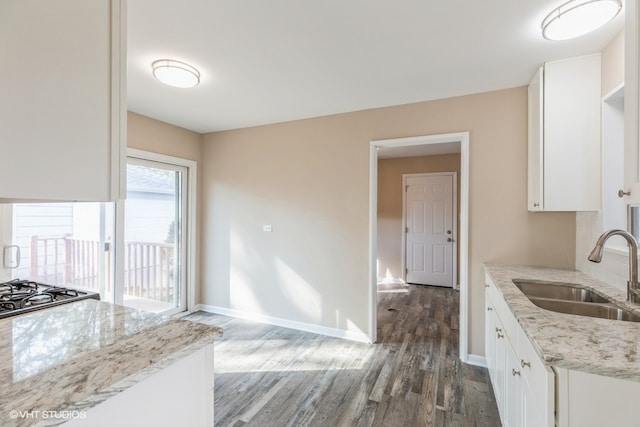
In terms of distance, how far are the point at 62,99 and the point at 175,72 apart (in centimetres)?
167

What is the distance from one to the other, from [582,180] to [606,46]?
2.91ft

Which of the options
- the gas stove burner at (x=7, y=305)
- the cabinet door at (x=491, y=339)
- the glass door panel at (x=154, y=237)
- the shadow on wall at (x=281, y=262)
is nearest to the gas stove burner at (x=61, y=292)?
the gas stove burner at (x=7, y=305)

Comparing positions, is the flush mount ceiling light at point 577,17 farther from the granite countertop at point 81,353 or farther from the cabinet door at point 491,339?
the granite countertop at point 81,353

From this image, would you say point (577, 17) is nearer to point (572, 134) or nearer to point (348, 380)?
point (572, 134)

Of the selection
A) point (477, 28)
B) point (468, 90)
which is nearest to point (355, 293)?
point (468, 90)

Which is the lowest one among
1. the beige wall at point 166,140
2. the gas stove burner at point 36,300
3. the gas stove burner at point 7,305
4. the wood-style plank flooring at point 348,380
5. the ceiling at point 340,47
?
the wood-style plank flooring at point 348,380

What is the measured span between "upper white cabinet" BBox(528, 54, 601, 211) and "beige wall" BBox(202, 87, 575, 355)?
0.41 meters

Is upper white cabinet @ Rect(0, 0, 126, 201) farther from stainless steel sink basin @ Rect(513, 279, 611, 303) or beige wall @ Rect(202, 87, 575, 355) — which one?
beige wall @ Rect(202, 87, 575, 355)

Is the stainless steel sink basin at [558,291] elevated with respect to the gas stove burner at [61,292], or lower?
lower

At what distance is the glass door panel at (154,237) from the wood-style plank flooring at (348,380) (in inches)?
39.5

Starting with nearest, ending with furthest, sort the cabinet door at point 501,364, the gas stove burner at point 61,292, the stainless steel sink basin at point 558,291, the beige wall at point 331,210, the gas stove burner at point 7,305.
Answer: the gas stove burner at point 7,305, the gas stove burner at point 61,292, the cabinet door at point 501,364, the stainless steel sink basin at point 558,291, the beige wall at point 331,210

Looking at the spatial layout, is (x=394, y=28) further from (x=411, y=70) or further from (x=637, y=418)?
(x=637, y=418)

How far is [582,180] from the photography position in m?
2.01

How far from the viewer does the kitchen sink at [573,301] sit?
4.89 feet
